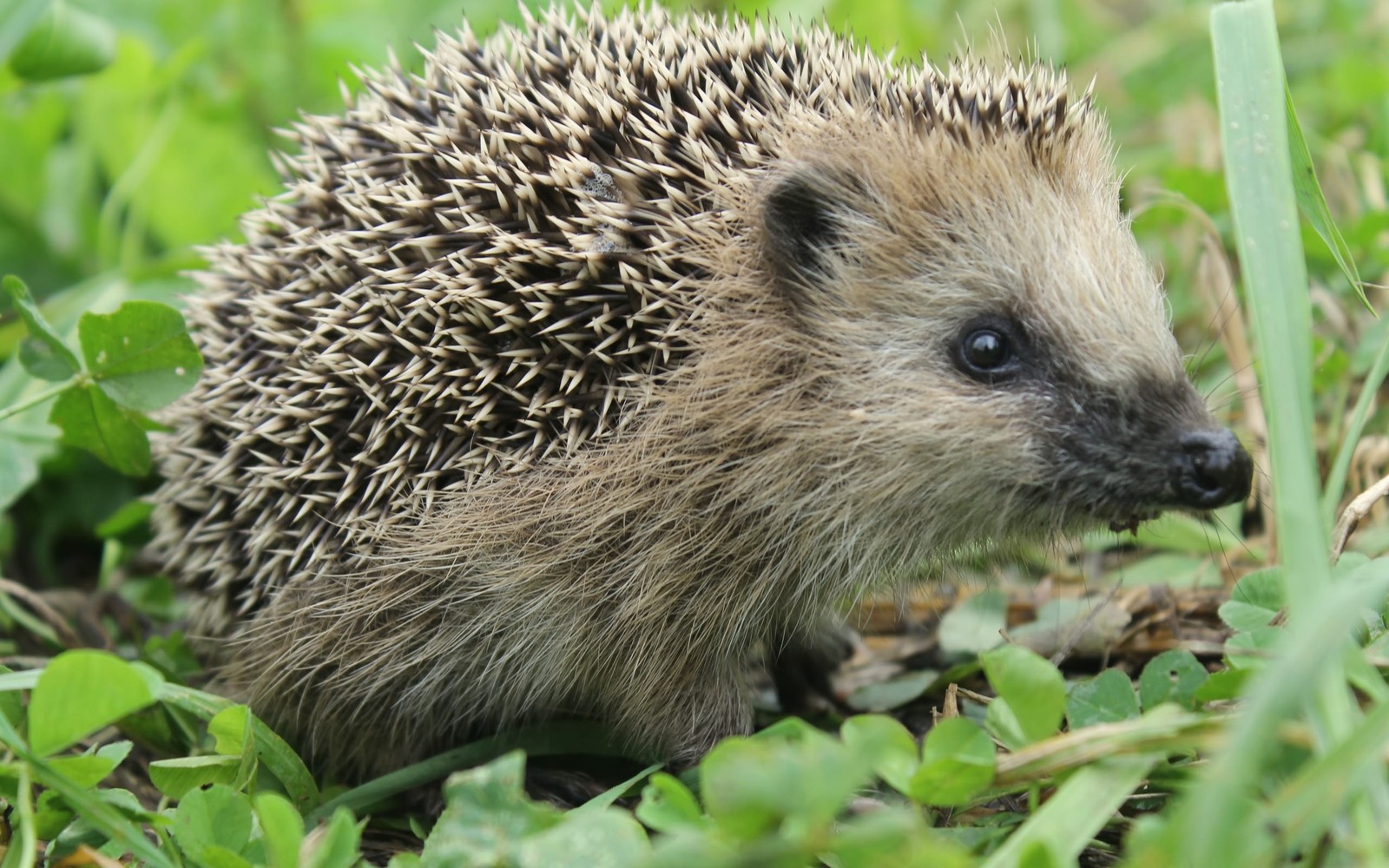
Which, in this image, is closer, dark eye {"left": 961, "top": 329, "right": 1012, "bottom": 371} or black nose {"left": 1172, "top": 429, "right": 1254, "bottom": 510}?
black nose {"left": 1172, "top": 429, "right": 1254, "bottom": 510}

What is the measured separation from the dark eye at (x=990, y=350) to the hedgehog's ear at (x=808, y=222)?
45cm

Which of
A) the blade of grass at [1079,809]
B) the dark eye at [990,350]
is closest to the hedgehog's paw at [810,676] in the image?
the dark eye at [990,350]

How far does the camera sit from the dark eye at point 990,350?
3.70m

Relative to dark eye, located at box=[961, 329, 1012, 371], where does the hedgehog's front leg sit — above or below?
below

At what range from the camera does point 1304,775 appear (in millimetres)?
2377

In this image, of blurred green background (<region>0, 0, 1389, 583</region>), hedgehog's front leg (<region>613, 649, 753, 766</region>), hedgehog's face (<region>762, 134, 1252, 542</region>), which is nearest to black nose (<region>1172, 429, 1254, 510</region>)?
hedgehog's face (<region>762, 134, 1252, 542</region>)

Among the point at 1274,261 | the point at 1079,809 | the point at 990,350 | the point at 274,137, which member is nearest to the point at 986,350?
the point at 990,350

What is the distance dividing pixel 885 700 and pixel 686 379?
5.23 feet

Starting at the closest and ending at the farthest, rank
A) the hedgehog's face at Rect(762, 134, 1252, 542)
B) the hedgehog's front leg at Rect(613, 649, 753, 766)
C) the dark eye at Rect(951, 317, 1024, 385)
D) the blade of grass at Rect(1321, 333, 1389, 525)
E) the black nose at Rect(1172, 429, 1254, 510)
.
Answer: the blade of grass at Rect(1321, 333, 1389, 525)
the black nose at Rect(1172, 429, 1254, 510)
the hedgehog's face at Rect(762, 134, 1252, 542)
the dark eye at Rect(951, 317, 1024, 385)
the hedgehog's front leg at Rect(613, 649, 753, 766)

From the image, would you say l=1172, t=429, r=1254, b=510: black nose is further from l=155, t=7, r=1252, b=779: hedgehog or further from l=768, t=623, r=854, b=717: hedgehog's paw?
l=768, t=623, r=854, b=717: hedgehog's paw

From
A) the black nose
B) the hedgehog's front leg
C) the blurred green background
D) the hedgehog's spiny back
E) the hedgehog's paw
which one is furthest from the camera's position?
the blurred green background

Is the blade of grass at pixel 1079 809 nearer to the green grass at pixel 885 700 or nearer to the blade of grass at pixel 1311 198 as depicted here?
the green grass at pixel 885 700

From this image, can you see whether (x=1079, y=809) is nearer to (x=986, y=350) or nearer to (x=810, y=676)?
(x=986, y=350)

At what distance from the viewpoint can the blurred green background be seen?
575 cm
